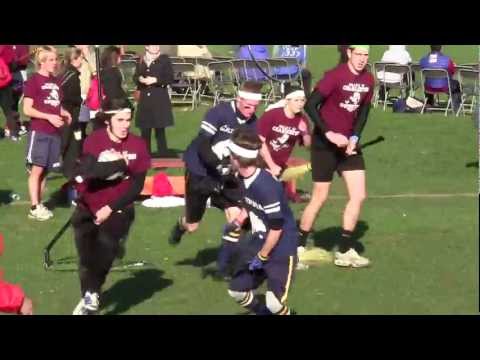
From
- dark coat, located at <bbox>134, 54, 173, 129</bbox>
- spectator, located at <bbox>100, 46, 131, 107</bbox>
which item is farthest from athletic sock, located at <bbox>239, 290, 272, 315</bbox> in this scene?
dark coat, located at <bbox>134, 54, 173, 129</bbox>

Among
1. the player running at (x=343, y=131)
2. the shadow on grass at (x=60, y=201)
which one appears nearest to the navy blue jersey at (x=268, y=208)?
the player running at (x=343, y=131)

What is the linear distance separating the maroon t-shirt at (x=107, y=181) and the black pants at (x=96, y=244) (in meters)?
0.12

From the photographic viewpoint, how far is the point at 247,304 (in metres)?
7.68

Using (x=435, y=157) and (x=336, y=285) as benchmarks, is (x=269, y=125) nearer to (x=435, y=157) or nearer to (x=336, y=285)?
(x=336, y=285)

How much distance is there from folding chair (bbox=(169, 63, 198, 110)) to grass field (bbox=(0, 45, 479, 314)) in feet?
19.5

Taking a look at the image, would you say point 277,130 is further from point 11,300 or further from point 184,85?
point 184,85

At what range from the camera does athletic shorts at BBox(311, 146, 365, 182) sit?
9.59 m

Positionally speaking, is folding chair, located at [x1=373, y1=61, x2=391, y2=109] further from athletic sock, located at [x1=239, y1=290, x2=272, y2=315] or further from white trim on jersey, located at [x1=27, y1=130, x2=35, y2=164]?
athletic sock, located at [x1=239, y1=290, x2=272, y2=315]

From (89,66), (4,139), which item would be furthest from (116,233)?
(4,139)

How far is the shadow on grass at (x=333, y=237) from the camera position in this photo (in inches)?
411

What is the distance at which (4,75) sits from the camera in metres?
16.9

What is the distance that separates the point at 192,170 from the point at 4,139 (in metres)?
8.42

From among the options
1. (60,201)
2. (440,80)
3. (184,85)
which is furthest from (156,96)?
(440,80)

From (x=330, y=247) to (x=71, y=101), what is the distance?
4.10 metres
